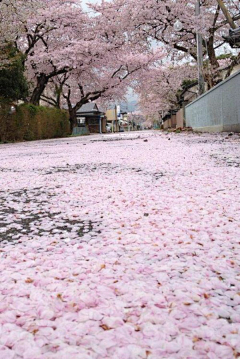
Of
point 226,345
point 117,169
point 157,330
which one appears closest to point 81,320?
point 157,330

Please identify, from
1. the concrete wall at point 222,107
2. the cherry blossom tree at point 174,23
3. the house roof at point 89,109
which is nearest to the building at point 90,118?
the house roof at point 89,109

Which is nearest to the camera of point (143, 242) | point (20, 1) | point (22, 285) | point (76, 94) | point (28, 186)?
point (22, 285)

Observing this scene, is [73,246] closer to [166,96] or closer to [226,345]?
[226,345]

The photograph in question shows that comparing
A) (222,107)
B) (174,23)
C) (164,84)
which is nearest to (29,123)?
(174,23)

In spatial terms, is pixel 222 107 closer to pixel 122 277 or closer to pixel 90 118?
pixel 122 277

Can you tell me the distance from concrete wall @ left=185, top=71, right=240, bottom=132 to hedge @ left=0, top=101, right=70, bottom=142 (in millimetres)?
7076

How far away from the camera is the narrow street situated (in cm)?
63

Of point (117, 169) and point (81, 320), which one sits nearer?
point (81, 320)

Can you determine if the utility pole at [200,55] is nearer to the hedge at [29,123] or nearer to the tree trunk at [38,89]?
the hedge at [29,123]

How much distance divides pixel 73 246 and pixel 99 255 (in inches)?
5.1

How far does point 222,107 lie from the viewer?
895 centimetres

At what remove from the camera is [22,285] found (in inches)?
34.5

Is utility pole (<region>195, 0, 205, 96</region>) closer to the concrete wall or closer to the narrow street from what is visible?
the concrete wall

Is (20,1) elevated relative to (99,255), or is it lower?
elevated
